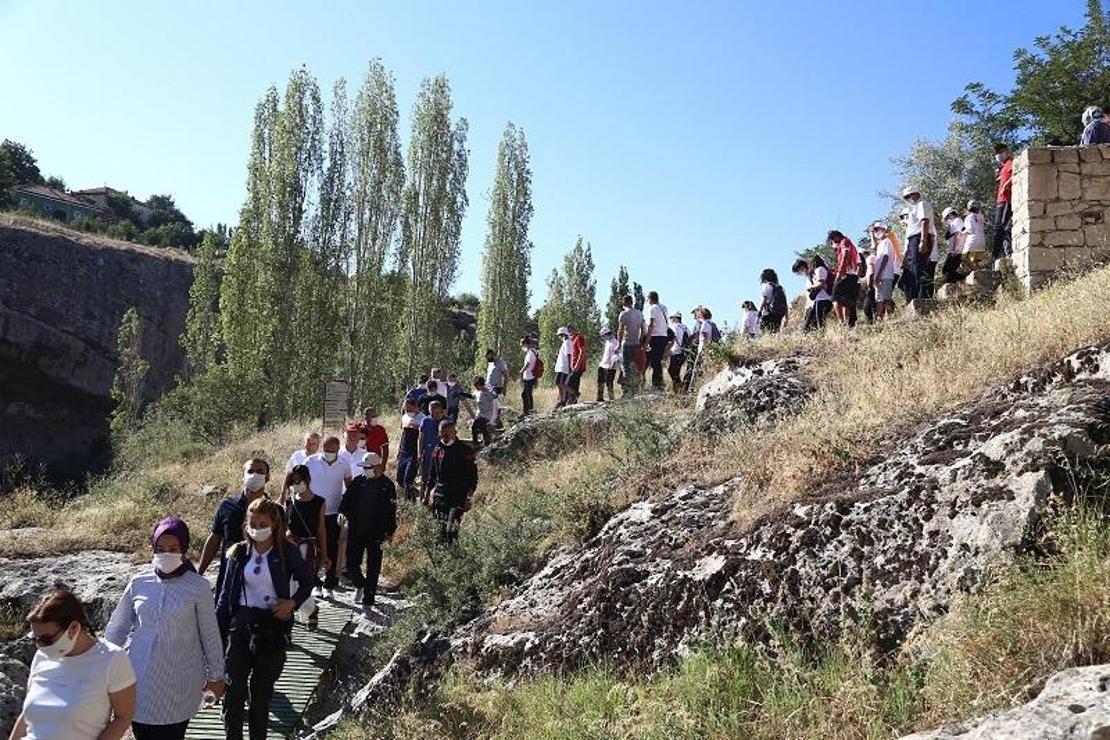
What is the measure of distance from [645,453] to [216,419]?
18.6 metres

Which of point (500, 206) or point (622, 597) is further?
point (500, 206)

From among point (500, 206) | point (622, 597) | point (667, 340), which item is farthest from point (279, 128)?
point (622, 597)

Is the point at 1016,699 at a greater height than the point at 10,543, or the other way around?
the point at 1016,699

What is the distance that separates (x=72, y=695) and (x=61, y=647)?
0.65 ft

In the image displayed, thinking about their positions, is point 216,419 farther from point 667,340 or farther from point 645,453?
point 645,453

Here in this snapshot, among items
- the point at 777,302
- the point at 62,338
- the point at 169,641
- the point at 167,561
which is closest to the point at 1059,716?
the point at 169,641

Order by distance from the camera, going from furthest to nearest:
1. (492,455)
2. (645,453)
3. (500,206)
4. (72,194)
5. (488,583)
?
1. (72,194)
2. (500,206)
3. (492,455)
4. (645,453)
5. (488,583)

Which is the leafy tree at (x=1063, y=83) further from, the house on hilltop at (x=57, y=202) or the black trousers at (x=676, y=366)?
the house on hilltop at (x=57, y=202)

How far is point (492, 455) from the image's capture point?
550 inches

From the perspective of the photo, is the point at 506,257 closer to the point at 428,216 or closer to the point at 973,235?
the point at 428,216

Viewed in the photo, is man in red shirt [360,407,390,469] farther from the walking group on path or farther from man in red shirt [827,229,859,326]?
man in red shirt [827,229,859,326]

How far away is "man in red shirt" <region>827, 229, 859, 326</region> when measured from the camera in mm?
11594

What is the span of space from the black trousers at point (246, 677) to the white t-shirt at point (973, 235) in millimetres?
10479

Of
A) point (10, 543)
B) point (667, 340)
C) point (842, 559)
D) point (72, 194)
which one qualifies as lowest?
point (10, 543)
